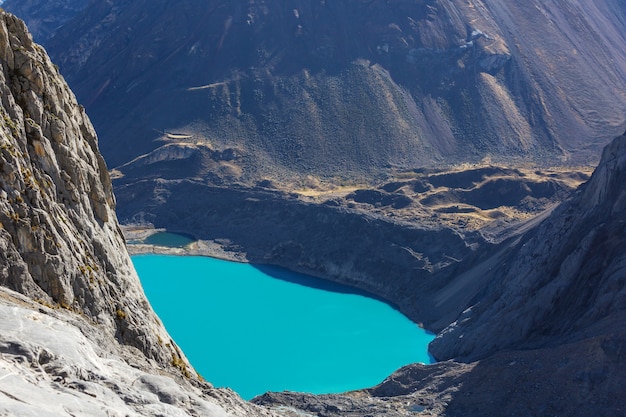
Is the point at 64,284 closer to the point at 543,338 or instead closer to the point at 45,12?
the point at 543,338

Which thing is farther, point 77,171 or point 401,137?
point 401,137

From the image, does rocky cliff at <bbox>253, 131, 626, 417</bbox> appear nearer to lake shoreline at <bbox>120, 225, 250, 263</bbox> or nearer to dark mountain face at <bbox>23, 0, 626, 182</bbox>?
lake shoreline at <bbox>120, 225, 250, 263</bbox>

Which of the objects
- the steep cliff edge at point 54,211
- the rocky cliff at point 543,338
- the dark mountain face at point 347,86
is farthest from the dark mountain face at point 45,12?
the steep cliff edge at point 54,211

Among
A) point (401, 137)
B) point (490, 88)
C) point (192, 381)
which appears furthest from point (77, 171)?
point (490, 88)

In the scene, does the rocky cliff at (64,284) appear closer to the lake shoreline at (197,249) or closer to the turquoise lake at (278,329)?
the turquoise lake at (278,329)

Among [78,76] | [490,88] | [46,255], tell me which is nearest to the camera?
[46,255]

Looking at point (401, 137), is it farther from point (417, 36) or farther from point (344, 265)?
point (344, 265)
